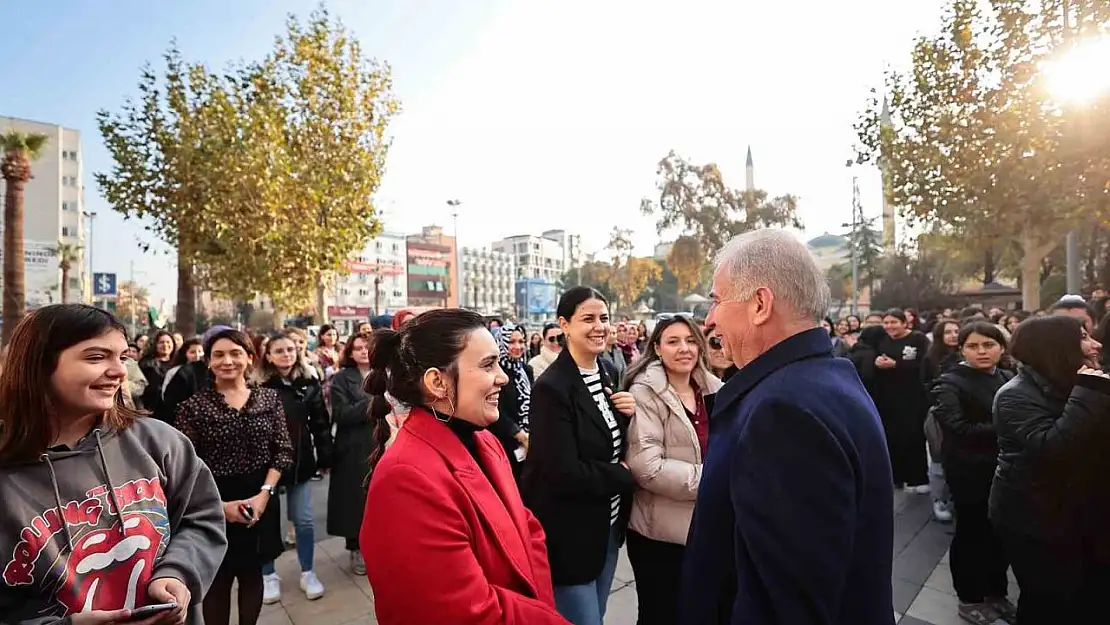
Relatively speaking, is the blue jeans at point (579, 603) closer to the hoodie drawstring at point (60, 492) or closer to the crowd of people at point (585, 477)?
the crowd of people at point (585, 477)

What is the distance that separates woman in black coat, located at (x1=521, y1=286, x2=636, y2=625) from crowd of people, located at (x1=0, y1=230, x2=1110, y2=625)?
12 mm

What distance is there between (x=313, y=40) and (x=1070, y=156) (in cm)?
1426

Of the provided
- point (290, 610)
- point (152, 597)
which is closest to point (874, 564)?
point (152, 597)

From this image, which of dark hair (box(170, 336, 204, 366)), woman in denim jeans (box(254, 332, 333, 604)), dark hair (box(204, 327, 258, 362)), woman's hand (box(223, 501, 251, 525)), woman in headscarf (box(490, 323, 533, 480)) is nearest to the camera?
woman's hand (box(223, 501, 251, 525))

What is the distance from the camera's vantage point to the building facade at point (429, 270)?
283 ft

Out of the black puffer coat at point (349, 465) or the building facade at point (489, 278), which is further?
the building facade at point (489, 278)

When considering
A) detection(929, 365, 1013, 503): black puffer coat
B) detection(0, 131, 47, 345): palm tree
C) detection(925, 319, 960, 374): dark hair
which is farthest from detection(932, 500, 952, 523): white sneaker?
detection(0, 131, 47, 345): palm tree

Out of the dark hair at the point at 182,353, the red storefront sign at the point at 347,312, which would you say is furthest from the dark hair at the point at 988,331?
the red storefront sign at the point at 347,312

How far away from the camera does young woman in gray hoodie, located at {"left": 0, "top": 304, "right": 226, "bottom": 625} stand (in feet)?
5.40

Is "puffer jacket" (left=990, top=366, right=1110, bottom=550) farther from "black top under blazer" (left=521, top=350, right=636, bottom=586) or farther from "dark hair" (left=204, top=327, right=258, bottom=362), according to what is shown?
"dark hair" (left=204, top=327, right=258, bottom=362)

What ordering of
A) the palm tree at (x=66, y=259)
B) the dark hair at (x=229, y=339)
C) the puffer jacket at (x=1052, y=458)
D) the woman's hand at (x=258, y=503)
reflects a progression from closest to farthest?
the puffer jacket at (x=1052, y=458) → the woman's hand at (x=258, y=503) → the dark hair at (x=229, y=339) → the palm tree at (x=66, y=259)

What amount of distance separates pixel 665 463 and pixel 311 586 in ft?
9.88

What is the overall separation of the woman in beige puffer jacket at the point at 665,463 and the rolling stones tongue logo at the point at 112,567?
A: 1902 millimetres

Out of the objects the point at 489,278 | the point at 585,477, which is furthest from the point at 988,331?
the point at 489,278
